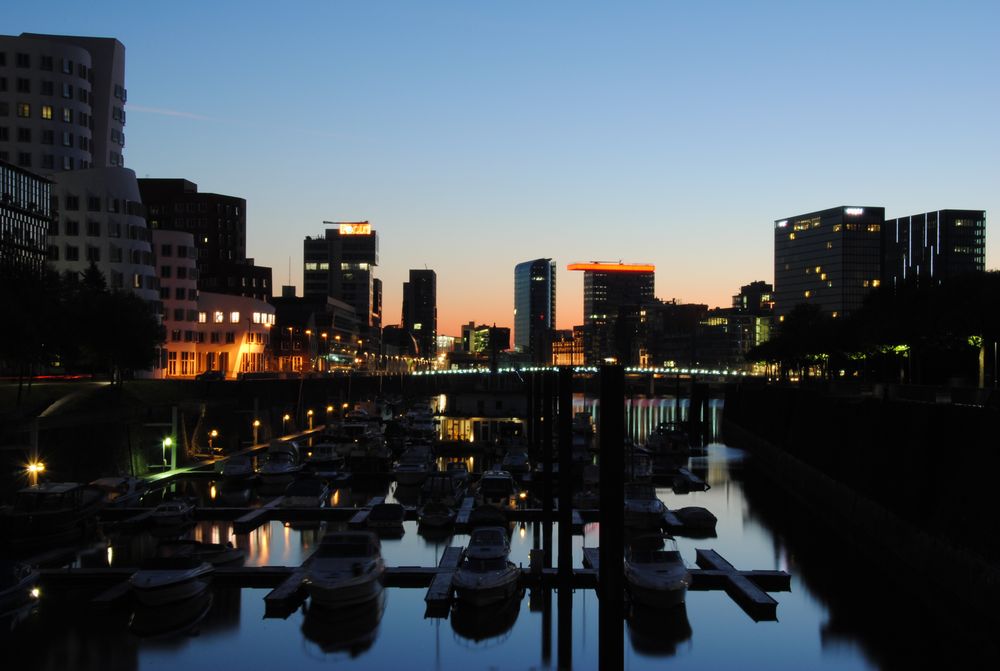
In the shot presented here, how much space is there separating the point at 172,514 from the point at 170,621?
15404mm

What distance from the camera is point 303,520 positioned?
52.4m

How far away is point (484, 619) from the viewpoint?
33.4m

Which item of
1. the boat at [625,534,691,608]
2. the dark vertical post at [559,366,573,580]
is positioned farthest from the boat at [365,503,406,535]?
the boat at [625,534,691,608]

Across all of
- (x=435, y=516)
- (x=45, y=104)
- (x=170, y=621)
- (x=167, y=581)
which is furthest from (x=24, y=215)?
(x=170, y=621)

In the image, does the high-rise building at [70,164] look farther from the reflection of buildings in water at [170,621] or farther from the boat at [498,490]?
the reflection of buildings in water at [170,621]

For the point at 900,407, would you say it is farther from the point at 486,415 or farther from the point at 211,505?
the point at 486,415

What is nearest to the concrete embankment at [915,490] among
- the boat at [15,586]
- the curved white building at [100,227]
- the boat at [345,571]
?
the boat at [345,571]

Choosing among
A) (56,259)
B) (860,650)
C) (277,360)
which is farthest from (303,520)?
(277,360)

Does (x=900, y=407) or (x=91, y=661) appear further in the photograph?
(x=900, y=407)

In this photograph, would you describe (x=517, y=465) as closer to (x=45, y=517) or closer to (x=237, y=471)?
(x=237, y=471)

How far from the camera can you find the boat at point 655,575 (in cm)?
3394

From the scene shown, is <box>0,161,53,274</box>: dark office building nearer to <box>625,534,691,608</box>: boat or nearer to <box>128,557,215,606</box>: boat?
<box>128,557,215,606</box>: boat

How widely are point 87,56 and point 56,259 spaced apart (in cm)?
2769

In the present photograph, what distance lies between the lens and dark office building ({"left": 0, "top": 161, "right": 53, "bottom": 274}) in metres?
90.6
